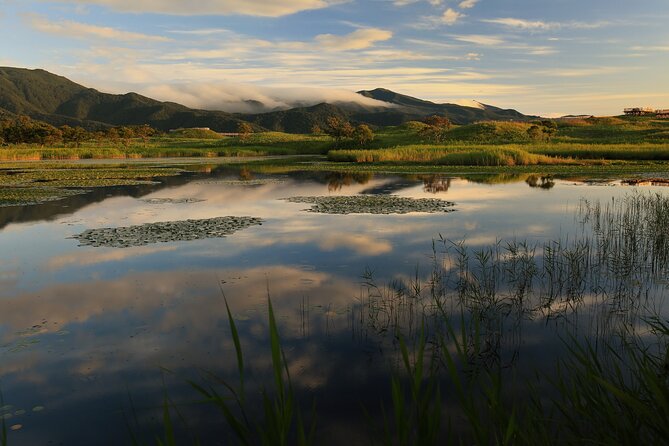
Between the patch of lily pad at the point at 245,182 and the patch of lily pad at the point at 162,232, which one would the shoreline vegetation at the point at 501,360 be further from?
the patch of lily pad at the point at 245,182

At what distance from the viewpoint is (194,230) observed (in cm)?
2069

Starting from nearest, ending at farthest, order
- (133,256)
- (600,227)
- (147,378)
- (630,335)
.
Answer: (147,378)
(630,335)
(133,256)
(600,227)

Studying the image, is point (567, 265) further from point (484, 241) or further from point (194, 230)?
point (194, 230)

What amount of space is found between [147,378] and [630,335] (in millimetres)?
9058

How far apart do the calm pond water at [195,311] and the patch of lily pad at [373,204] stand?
165 centimetres

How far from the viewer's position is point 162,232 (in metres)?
20.3

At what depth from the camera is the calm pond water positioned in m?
7.32

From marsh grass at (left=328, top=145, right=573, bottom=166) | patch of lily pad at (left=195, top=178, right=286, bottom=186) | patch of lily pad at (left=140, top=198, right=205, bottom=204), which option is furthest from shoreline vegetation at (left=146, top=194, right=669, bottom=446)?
marsh grass at (left=328, top=145, right=573, bottom=166)

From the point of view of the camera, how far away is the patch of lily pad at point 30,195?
29459 mm

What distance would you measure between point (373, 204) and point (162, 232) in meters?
12.3

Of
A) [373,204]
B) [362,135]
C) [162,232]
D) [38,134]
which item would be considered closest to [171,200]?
[162,232]

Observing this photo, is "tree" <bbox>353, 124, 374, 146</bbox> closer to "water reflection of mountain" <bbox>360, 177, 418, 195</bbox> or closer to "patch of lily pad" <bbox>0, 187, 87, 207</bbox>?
"water reflection of mountain" <bbox>360, 177, 418, 195</bbox>

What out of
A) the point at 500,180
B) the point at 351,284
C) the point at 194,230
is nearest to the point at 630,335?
the point at 351,284

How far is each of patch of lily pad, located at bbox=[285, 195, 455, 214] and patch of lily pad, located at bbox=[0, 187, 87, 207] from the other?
1564 centimetres
